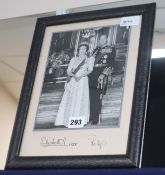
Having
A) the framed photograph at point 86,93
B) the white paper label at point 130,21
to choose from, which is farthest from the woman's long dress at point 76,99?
the white paper label at point 130,21

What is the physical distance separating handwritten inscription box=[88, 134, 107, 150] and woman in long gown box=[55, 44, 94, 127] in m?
0.05

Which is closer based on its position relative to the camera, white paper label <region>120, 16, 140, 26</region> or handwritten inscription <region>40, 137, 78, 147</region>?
handwritten inscription <region>40, 137, 78, 147</region>

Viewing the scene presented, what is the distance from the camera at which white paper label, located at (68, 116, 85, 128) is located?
0.91 meters

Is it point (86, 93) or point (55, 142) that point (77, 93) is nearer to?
point (86, 93)

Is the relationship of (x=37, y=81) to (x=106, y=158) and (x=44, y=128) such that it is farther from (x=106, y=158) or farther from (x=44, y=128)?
(x=106, y=158)

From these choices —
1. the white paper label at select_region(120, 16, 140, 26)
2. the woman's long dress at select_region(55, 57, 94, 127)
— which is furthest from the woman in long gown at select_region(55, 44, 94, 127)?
the white paper label at select_region(120, 16, 140, 26)

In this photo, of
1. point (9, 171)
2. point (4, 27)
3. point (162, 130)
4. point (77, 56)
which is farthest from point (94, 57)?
point (4, 27)

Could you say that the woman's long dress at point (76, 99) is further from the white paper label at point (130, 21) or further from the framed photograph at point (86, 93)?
the white paper label at point (130, 21)

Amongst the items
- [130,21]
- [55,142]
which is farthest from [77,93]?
[130,21]

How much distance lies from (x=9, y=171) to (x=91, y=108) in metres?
0.25

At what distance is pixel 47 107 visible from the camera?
0.98m

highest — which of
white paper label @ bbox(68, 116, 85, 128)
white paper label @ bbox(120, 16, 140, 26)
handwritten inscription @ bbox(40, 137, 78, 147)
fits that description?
white paper label @ bbox(120, 16, 140, 26)

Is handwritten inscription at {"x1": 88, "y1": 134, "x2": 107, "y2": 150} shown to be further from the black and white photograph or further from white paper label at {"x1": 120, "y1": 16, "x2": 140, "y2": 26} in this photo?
white paper label at {"x1": 120, "y1": 16, "x2": 140, "y2": 26}

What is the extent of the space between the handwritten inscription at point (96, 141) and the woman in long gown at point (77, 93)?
46mm
